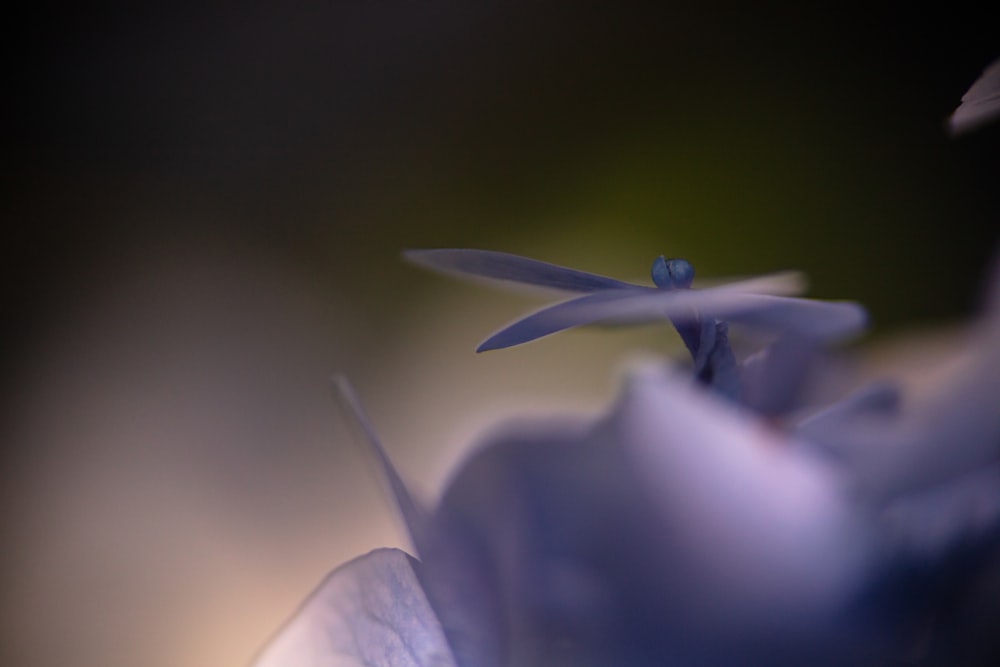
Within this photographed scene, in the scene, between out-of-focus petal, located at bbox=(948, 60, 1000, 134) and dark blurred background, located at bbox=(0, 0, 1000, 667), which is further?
dark blurred background, located at bbox=(0, 0, 1000, 667)

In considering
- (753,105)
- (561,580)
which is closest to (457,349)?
(753,105)

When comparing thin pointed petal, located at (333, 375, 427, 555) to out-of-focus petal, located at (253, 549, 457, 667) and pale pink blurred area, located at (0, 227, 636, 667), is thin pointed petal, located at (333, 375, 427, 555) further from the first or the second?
pale pink blurred area, located at (0, 227, 636, 667)

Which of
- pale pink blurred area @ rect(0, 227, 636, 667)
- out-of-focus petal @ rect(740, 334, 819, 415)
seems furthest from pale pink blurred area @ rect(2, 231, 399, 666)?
out-of-focus petal @ rect(740, 334, 819, 415)

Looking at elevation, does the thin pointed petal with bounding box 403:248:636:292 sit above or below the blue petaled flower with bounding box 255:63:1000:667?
above

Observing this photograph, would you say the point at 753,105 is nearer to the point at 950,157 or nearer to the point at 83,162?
the point at 950,157

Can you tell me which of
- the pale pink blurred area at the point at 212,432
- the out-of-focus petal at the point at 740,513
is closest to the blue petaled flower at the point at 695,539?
the out-of-focus petal at the point at 740,513

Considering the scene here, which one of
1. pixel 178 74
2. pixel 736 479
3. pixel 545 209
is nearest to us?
pixel 736 479
